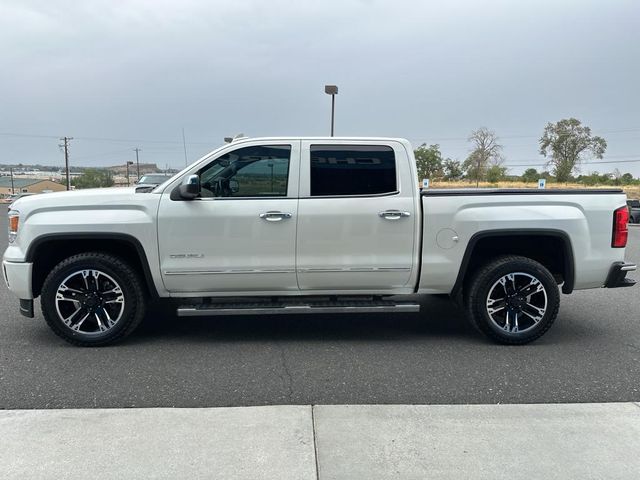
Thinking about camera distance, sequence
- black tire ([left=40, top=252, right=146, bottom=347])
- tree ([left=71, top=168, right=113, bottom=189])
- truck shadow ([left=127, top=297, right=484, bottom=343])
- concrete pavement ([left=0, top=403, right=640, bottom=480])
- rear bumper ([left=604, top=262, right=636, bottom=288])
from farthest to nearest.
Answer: tree ([left=71, top=168, right=113, bottom=189]), truck shadow ([left=127, top=297, right=484, bottom=343]), rear bumper ([left=604, top=262, right=636, bottom=288]), black tire ([left=40, top=252, right=146, bottom=347]), concrete pavement ([left=0, top=403, right=640, bottom=480])

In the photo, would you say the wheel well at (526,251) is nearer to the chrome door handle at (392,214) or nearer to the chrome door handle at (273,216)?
the chrome door handle at (392,214)

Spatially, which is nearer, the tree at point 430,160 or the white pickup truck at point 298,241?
the white pickup truck at point 298,241

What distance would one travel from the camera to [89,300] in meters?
4.48

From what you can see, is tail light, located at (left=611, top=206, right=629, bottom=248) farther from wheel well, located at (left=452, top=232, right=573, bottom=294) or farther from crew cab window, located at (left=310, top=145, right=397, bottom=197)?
crew cab window, located at (left=310, top=145, right=397, bottom=197)

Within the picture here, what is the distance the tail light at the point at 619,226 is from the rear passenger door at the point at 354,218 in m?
1.93

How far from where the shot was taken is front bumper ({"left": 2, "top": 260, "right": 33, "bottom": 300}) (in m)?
4.41

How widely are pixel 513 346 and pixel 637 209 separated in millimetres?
22953

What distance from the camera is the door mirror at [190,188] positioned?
14.1 ft

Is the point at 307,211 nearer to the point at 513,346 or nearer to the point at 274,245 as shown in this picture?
the point at 274,245

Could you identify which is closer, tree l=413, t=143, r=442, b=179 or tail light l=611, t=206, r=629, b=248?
tail light l=611, t=206, r=629, b=248

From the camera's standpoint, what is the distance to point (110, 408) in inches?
133

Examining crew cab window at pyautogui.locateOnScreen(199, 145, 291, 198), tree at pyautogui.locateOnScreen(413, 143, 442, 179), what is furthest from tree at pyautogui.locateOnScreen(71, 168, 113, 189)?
crew cab window at pyautogui.locateOnScreen(199, 145, 291, 198)

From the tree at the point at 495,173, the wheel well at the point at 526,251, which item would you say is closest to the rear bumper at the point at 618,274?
the wheel well at the point at 526,251

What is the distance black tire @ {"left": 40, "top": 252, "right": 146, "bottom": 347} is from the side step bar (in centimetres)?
50
